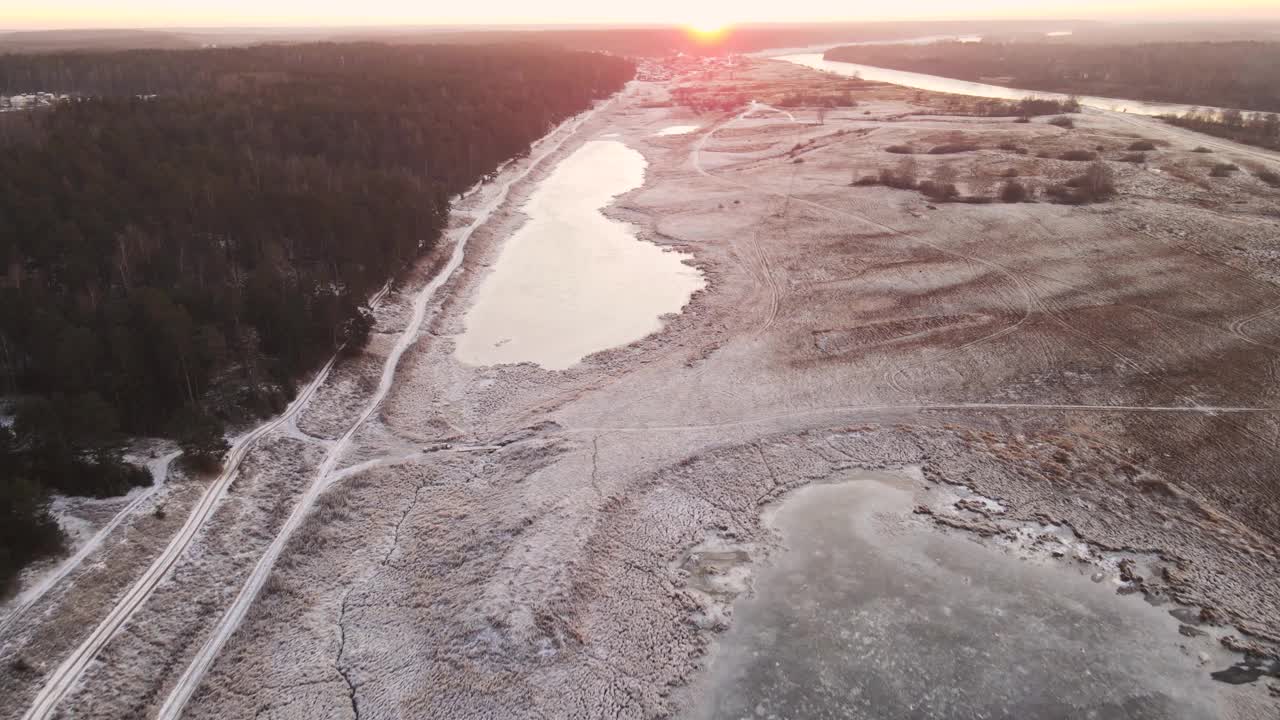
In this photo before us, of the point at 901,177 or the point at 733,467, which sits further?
the point at 901,177

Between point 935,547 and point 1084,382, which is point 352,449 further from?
point 1084,382

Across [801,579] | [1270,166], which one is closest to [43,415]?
[801,579]

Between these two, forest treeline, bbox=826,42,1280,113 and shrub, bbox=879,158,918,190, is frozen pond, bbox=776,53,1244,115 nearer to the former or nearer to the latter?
forest treeline, bbox=826,42,1280,113

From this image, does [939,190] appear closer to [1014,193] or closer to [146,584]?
[1014,193]

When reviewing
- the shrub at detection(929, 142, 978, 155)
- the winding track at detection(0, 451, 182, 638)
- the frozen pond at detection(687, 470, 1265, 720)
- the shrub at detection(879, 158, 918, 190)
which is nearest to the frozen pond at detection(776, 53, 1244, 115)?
the shrub at detection(929, 142, 978, 155)

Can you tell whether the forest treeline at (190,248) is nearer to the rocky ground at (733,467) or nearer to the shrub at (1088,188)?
the rocky ground at (733,467)

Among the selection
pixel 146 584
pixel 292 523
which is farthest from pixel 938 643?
pixel 146 584

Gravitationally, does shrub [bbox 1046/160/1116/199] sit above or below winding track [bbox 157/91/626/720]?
above
